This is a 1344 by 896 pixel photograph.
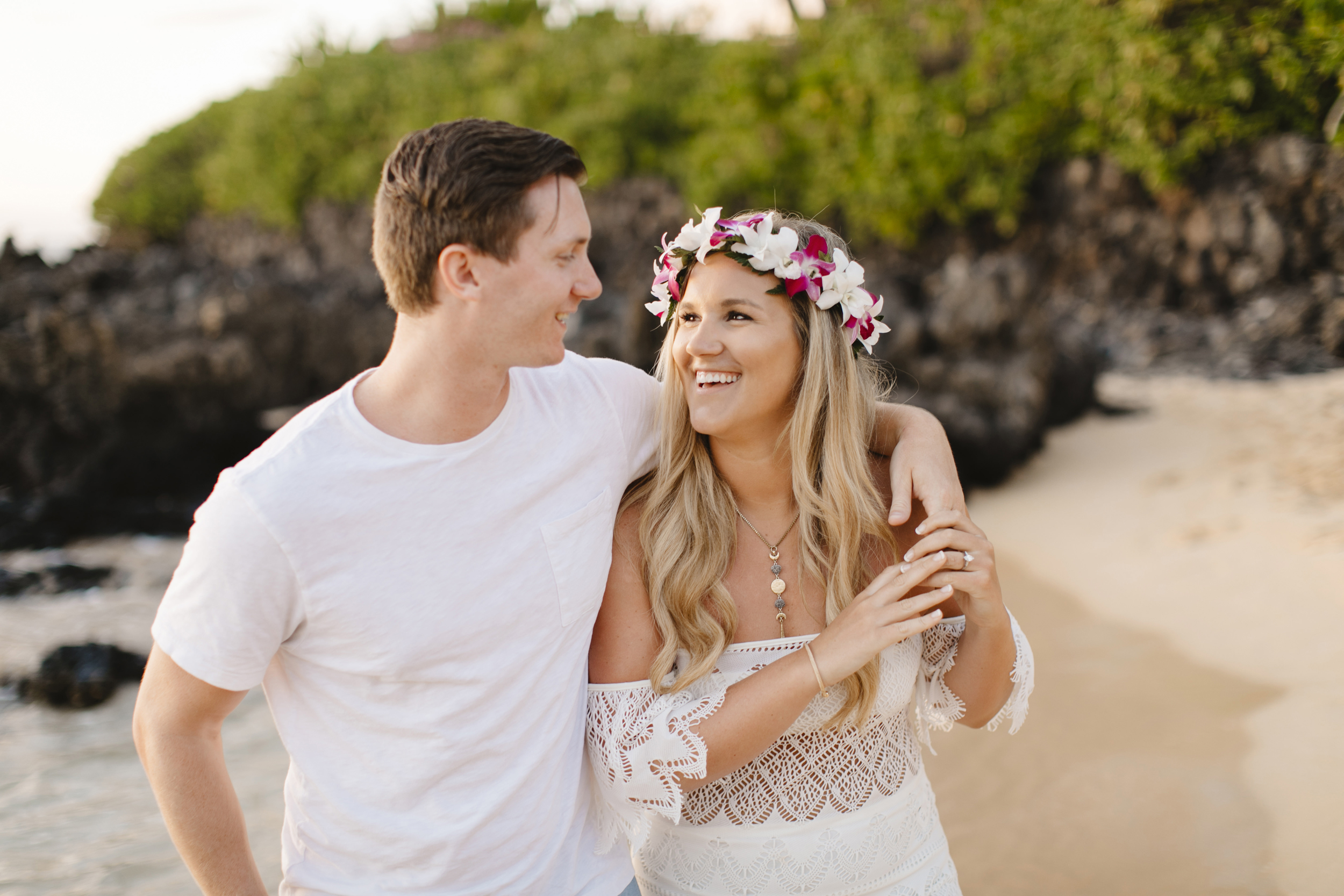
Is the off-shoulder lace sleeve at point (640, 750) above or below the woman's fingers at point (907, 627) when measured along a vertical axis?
below

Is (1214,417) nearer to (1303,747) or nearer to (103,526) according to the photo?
(1303,747)

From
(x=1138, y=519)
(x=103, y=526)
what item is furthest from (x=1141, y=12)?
(x=103, y=526)

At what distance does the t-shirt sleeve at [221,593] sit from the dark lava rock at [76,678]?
16.8 feet

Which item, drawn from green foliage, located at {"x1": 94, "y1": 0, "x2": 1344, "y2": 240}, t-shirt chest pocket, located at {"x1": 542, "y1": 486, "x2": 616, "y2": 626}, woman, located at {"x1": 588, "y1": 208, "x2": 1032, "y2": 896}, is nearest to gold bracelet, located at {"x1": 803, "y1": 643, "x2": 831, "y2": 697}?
woman, located at {"x1": 588, "y1": 208, "x2": 1032, "y2": 896}

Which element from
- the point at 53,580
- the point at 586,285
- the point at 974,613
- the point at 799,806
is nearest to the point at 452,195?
the point at 586,285

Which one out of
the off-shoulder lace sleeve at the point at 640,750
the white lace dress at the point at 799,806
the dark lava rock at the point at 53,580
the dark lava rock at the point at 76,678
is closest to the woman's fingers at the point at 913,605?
the white lace dress at the point at 799,806

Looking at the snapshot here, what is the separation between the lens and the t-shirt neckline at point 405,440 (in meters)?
2.12

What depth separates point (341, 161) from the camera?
21797mm

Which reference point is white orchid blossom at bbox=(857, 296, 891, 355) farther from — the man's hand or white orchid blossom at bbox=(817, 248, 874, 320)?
the man's hand

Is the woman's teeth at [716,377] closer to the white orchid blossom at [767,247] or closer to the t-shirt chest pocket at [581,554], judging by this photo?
the white orchid blossom at [767,247]

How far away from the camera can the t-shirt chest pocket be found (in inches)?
92.7

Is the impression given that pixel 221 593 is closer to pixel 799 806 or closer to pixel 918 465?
pixel 799 806

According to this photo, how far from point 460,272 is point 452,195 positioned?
17cm

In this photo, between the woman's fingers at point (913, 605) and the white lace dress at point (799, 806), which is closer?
the woman's fingers at point (913, 605)
